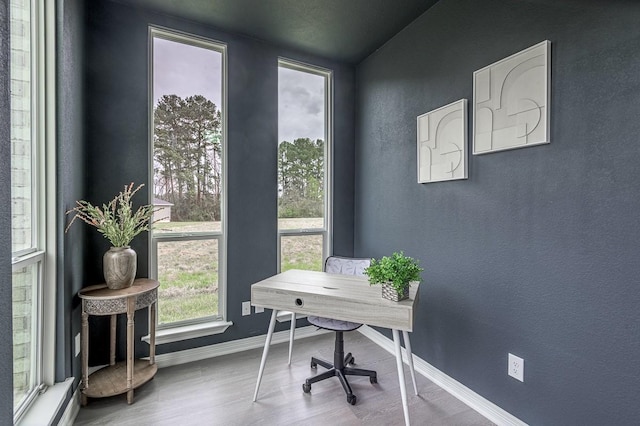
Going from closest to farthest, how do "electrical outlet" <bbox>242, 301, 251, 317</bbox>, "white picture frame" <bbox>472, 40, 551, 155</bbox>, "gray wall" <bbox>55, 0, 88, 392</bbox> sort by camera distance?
"white picture frame" <bbox>472, 40, 551, 155</bbox> → "gray wall" <bbox>55, 0, 88, 392</bbox> → "electrical outlet" <bbox>242, 301, 251, 317</bbox>

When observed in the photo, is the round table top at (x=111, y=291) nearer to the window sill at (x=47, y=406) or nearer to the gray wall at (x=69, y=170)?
the gray wall at (x=69, y=170)

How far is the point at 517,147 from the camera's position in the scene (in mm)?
1685

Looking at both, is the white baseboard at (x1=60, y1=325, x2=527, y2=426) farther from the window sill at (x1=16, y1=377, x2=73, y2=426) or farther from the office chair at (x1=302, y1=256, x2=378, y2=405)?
the office chair at (x1=302, y1=256, x2=378, y2=405)

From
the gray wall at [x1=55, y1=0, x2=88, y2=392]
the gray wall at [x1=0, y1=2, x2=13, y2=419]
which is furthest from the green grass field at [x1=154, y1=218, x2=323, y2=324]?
the gray wall at [x1=0, y1=2, x2=13, y2=419]

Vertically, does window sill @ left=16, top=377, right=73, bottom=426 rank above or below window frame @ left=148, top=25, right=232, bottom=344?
below

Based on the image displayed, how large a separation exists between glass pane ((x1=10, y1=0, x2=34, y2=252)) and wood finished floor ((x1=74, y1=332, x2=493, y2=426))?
121 centimetres

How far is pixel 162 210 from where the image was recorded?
96.6 inches

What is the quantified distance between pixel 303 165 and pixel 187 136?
110 centimetres

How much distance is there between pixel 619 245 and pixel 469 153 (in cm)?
92

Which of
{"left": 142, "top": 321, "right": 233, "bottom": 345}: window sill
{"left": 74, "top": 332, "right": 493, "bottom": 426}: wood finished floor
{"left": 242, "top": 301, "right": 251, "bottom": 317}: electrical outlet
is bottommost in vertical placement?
{"left": 74, "top": 332, "right": 493, "bottom": 426}: wood finished floor

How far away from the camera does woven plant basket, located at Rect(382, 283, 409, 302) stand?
163 cm

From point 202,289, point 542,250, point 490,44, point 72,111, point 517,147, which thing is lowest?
point 202,289

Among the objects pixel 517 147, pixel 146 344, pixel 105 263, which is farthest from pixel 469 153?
pixel 146 344

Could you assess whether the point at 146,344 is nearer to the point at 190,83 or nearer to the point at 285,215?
the point at 285,215
